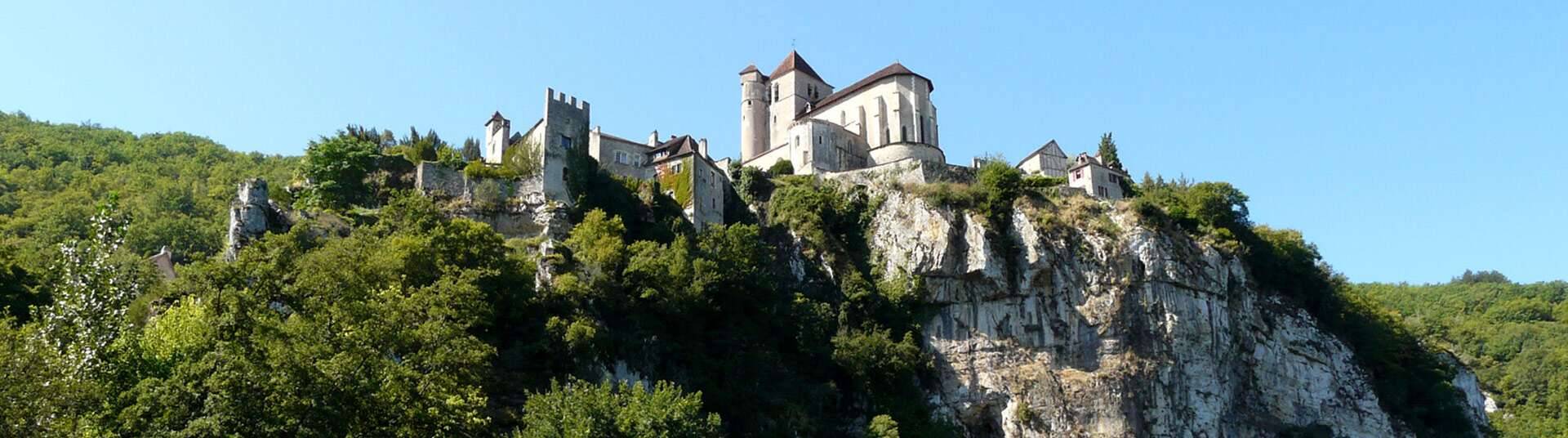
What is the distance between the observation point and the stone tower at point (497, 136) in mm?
55219

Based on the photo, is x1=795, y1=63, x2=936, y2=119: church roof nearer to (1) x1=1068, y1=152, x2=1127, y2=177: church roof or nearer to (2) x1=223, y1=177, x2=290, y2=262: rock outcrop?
(1) x1=1068, y1=152, x2=1127, y2=177: church roof

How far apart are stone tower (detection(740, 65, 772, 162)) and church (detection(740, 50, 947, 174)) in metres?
0.04

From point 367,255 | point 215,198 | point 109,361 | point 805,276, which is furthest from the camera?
point 215,198

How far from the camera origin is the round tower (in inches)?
2655

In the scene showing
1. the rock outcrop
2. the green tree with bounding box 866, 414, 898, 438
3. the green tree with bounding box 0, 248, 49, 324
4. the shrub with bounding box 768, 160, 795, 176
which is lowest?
the green tree with bounding box 866, 414, 898, 438

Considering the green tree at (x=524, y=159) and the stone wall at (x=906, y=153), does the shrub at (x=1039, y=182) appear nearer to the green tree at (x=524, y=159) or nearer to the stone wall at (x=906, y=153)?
the stone wall at (x=906, y=153)

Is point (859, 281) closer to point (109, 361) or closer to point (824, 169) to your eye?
point (824, 169)

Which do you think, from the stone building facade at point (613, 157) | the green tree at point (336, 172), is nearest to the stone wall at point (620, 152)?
the stone building facade at point (613, 157)

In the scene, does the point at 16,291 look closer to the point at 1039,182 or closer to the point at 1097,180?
the point at 1039,182

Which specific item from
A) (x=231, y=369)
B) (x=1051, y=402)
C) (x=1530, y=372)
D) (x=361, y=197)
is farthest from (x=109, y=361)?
(x=1530, y=372)

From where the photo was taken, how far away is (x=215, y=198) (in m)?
71.2

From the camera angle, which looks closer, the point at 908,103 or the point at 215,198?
the point at 908,103

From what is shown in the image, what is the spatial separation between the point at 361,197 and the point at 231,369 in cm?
2262

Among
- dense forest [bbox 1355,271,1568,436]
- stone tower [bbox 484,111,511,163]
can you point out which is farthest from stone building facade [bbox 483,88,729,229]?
dense forest [bbox 1355,271,1568,436]
